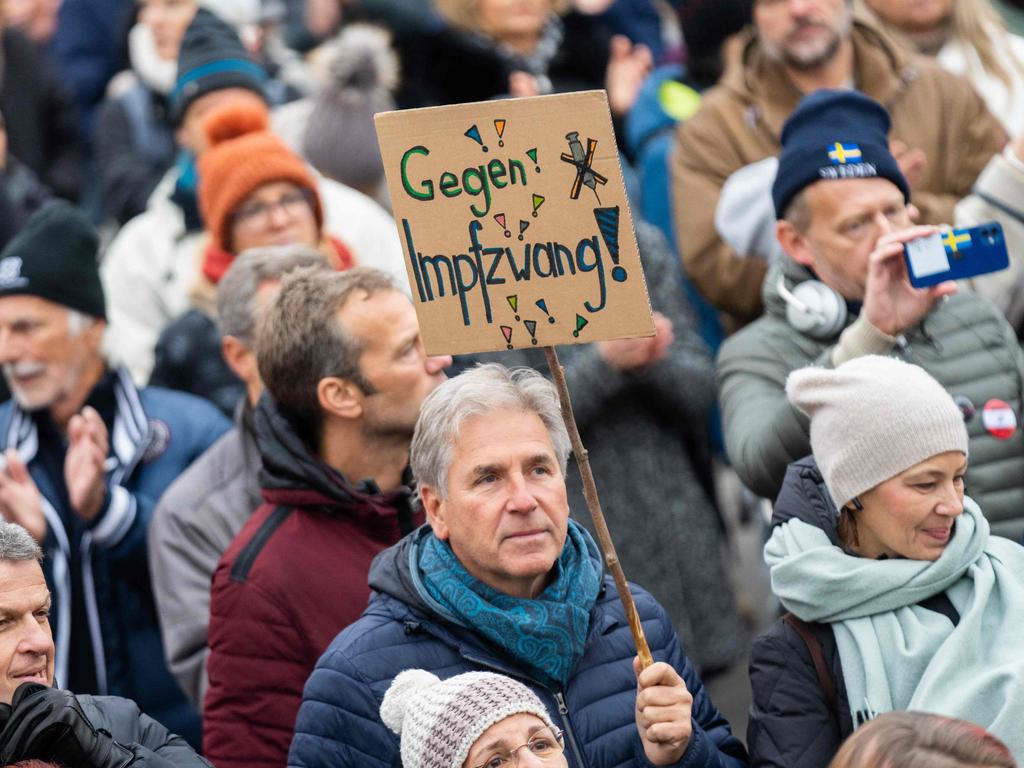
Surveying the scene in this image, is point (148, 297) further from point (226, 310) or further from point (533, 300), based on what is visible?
point (533, 300)

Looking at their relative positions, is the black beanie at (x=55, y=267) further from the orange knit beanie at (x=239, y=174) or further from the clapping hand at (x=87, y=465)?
the clapping hand at (x=87, y=465)

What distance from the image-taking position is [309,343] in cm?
511

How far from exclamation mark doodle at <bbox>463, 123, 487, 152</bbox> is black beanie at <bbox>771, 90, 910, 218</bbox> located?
4.97ft

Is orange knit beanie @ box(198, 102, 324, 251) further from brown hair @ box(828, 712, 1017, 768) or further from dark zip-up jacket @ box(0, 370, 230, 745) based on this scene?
brown hair @ box(828, 712, 1017, 768)

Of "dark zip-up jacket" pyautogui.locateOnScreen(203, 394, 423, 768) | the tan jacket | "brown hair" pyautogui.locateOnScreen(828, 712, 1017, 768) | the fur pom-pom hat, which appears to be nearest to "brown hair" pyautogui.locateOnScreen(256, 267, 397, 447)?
"dark zip-up jacket" pyautogui.locateOnScreen(203, 394, 423, 768)

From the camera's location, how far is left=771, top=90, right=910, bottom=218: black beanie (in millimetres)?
5352

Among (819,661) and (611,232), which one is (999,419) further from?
(611,232)

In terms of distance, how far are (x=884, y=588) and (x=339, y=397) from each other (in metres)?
1.62

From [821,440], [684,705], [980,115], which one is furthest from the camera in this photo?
[980,115]

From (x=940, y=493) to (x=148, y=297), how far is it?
398 cm

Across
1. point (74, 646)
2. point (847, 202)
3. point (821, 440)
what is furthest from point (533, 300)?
point (74, 646)

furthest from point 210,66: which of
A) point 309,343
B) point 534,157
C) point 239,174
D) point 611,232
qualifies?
point 611,232

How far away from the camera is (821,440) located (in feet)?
14.2

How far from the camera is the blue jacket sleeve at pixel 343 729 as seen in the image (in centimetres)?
416
